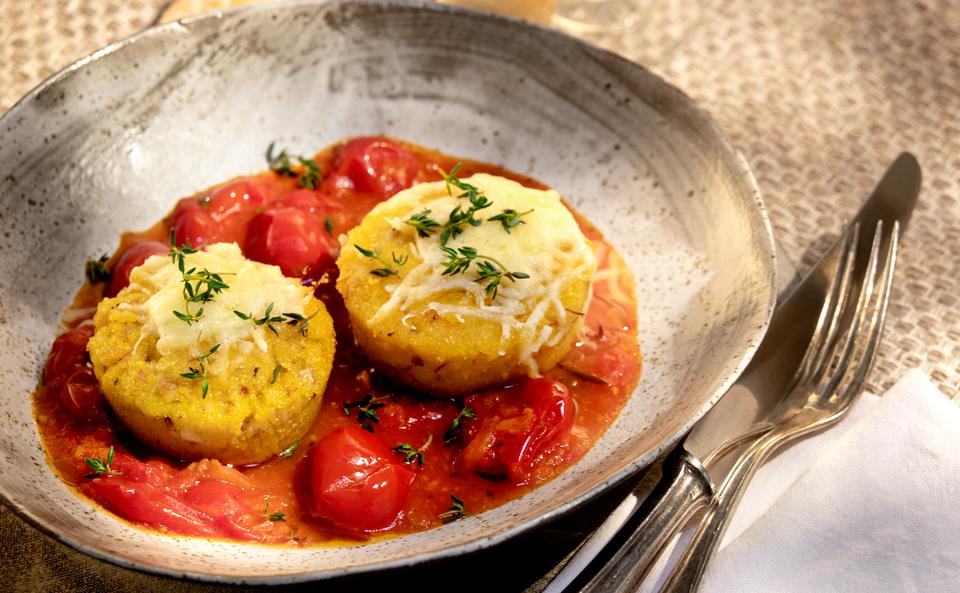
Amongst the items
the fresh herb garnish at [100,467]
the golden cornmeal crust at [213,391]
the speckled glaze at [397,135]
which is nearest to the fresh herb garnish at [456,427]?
the speckled glaze at [397,135]

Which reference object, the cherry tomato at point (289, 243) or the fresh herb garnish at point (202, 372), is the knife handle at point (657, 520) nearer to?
the fresh herb garnish at point (202, 372)

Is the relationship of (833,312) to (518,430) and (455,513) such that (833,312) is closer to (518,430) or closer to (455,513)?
(518,430)

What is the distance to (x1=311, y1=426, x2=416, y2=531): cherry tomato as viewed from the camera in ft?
9.75

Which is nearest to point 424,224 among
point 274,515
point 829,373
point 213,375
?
point 213,375

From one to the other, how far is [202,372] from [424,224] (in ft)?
3.21

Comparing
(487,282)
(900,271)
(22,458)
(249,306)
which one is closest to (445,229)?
(487,282)

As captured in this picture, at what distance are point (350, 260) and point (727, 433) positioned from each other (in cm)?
156

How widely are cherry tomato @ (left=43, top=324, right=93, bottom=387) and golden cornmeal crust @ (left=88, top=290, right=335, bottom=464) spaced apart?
0.43 ft

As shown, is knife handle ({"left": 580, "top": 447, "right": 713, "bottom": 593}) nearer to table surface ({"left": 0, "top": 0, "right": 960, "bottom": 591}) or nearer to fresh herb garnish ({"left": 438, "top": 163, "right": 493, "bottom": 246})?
fresh herb garnish ({"left": 438, "top": 163, "right": 493, "bottom": 246})

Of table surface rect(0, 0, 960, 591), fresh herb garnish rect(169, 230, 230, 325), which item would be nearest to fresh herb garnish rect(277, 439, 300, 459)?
fresh herb garnish rect(169, 230, 230, 325)

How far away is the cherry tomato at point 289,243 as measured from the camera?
147 inches

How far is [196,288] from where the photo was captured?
3.15m

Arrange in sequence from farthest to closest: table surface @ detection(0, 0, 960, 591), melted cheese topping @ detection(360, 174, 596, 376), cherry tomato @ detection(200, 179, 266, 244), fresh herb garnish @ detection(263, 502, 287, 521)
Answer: table surface @ detection(0, 0, 960, 591) < cherry tomato @ detection(200, 179, 266, 244) < melted cheese topping @ detection(360, 174, 596, 376) < fresh herb garnish @ detection(263, 502, 287, 521)

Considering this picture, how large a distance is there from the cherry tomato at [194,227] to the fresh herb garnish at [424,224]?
93cm
